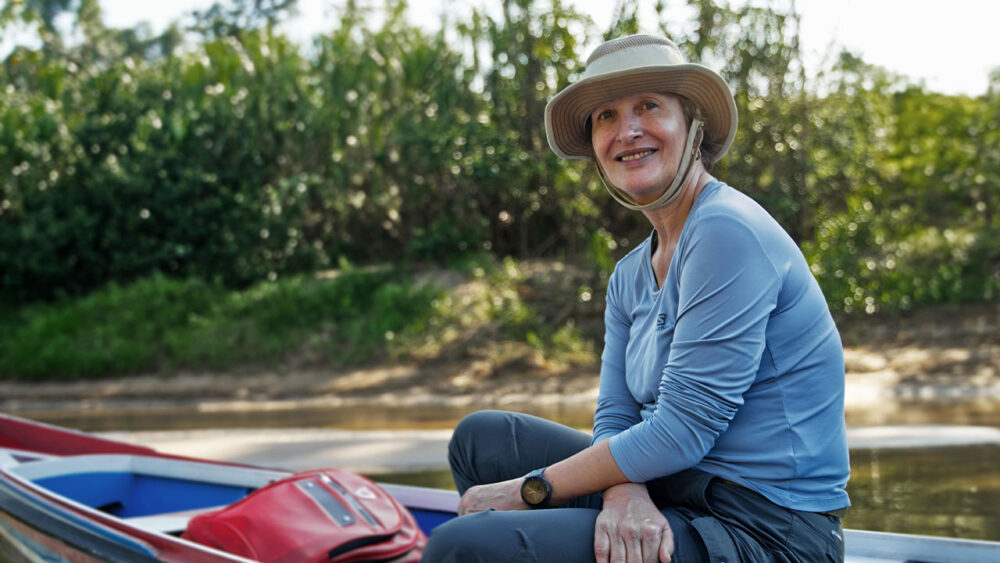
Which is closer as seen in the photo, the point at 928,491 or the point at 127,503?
the point at 127,503

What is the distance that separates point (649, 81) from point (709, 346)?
1.80 ft

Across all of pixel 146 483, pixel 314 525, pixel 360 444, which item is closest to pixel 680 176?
pixel 314 525

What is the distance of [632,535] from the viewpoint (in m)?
1.57

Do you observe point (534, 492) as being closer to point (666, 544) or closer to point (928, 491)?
point (666, 544)

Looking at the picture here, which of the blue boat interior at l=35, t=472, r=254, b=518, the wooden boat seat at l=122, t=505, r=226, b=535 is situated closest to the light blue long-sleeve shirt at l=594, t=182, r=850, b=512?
the wooden boat seat at l=122, t=505, r=226, b=535

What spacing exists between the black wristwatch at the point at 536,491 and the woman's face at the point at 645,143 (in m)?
0.58

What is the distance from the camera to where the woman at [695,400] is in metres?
1.58

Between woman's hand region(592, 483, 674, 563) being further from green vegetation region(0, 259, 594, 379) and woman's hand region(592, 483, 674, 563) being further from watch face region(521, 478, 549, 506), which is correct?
green vegetation region(0, 259, 594, 379)

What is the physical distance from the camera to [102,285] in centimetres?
1342

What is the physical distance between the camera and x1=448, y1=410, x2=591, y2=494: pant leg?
2094 millimetres

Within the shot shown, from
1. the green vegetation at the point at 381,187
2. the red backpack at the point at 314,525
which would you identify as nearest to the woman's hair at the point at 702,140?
the red backpack at the point at 314,525

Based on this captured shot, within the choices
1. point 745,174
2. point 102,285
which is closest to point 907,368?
point 745,174

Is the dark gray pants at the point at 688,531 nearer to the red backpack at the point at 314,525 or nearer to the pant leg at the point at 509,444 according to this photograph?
the pant leg at the point at 509,444

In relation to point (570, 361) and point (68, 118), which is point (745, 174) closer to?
point (570, 361)
